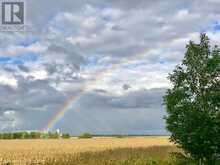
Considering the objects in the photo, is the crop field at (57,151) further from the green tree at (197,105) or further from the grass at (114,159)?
the green tree at (197,105)

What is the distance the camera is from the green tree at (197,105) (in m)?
22.0

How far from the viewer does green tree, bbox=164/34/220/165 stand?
72.1 ft

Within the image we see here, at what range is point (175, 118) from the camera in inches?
902

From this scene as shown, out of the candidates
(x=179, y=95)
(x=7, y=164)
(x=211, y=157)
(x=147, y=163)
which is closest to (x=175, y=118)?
(x=179, y=95)

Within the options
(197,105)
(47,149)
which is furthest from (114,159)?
(47,149)

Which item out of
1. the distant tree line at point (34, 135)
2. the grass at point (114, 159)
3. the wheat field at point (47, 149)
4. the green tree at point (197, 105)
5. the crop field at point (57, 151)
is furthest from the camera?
the distant tree line at point (34, 135)

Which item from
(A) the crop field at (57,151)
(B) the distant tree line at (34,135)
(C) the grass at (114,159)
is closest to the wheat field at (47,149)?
(A) the crop field at (57,151)

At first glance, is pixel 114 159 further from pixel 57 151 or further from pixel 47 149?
pixel 47 149

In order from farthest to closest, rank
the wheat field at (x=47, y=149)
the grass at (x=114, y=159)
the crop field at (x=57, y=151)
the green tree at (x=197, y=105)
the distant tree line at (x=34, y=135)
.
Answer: the distant tree line at (x=34, y=135) < the wheat field at (x=47, y=149) < the crop field at (x=57, y=151) < the grass at (x=114, y=159) < the green tree at (x=197, y=105)

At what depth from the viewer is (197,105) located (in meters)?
22.4

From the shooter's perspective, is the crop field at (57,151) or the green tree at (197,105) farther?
the crop field at (57,151)

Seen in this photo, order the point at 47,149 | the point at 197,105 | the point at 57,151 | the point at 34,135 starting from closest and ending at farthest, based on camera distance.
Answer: the point at 197,105 < the point at 57,151 < the point at 47,149 < the point at 34,135

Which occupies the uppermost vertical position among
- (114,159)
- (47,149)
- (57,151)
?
(47,149)

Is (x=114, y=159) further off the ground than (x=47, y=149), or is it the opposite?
(x=47, y=149)
